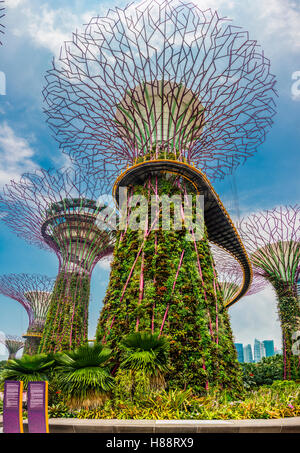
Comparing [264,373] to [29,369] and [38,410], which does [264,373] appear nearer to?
[29,369]

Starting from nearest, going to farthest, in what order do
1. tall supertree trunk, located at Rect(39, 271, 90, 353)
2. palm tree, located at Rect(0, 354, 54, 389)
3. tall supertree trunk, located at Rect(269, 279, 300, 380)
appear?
palm tree, located at Rect(0, 354, 54, 389), tall supertree trunk, located at Rect(269, 279, 300, 380), tall supertree trunk, located at Rect(39, 271, 90, 353)

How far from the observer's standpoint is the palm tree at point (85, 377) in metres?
8.42

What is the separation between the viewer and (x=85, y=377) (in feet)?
28.2

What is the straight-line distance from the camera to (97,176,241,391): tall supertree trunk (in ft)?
38.8

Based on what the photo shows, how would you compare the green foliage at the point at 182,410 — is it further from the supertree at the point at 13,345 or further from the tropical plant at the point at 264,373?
the supertree at the point at 13,345

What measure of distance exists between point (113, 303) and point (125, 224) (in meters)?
4.17

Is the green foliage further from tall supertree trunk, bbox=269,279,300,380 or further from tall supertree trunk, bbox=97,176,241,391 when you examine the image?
tall supertree trunk, bbox=269,279,300,380

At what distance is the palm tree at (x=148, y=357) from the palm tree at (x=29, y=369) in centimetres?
309

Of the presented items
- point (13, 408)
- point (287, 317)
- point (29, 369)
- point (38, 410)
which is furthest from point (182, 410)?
point (287, 317)

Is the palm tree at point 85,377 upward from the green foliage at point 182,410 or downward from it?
upward

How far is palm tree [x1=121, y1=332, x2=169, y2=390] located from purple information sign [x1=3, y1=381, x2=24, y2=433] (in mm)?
3350

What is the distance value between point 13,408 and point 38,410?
65 cm

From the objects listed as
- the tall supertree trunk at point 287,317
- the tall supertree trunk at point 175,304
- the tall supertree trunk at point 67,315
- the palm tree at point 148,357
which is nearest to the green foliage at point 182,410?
the palm tree at point 148,357

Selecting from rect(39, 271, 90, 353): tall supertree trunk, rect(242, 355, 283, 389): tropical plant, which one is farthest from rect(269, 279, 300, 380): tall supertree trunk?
rect(39, 271, 90, 353): tall supertree trunk
